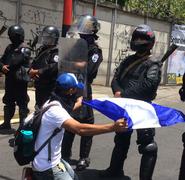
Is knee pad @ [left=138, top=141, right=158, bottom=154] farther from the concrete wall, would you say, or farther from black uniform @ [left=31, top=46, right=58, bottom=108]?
the concrete wall

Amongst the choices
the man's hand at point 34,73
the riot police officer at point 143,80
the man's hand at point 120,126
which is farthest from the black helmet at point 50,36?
the man's hand at point 120,126

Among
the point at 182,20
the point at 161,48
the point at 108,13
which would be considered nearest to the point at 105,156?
the point at 108,13

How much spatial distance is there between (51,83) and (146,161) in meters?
2.10

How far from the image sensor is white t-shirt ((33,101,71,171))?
160 inches

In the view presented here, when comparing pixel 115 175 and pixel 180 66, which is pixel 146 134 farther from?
pixel 180 66

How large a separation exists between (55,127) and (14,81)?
4.10 meters

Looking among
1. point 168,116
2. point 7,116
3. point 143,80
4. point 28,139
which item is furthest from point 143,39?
point 7,116

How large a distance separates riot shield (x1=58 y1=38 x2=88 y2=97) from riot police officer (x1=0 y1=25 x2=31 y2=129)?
230 centimetres

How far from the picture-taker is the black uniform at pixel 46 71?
22.6 ft

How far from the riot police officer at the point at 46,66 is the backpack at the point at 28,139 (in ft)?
8.81

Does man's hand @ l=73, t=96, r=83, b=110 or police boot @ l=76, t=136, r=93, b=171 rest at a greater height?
man's hand @ l=73, t=96, r=83, b=110

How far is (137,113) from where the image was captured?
14.9ft

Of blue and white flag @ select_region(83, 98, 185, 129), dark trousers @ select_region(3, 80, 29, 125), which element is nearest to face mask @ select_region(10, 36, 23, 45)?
dark trousers @ select_region(3, 80, 29, 125)

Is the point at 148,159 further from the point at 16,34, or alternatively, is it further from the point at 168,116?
the point at 16,34
